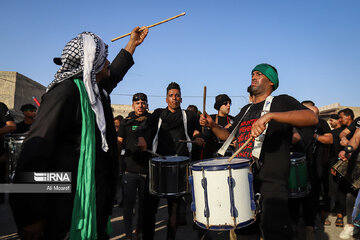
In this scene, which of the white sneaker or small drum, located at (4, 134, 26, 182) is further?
the white sneaker

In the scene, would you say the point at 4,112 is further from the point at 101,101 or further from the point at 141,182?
the point at 101,101

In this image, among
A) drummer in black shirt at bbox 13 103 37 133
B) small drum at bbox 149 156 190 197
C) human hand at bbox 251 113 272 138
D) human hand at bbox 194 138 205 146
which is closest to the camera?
human hand at bbox 251 113 272 138

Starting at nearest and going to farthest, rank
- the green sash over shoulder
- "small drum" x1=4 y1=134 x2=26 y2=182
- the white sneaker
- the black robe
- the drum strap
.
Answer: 1. the black robe
2. the green sash over shoulder
3. the drum strap
4. "small drum" x1=4 y1=134 x2=26 y2=182
5. the white sneaker

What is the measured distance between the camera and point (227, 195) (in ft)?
8.68

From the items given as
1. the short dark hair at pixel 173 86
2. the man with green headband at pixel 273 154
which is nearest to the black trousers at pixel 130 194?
the short dark hair at pixel 173 86

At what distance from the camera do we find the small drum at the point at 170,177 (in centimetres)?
423

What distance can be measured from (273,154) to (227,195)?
712 millimetres

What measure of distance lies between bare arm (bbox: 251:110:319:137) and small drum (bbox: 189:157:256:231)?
1.22 ft

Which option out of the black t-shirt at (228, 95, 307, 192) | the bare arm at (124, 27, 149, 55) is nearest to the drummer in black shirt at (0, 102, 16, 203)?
the bare arm at (124, 27, 149, 55)

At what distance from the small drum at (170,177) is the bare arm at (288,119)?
187 centimetres

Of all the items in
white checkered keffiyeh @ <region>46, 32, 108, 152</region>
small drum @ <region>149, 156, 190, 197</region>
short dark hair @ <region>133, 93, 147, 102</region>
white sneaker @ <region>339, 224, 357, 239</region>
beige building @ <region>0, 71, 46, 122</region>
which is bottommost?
white sneaker @ <region>339, 224, 357, 239</region>

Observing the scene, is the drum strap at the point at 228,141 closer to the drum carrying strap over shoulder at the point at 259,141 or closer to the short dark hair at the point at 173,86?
the drum carrying strap over shoulder at the point at 259,141

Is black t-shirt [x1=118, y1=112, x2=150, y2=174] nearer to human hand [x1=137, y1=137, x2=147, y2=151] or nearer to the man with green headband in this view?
human hand [x1=137, y1=137, x2=147, y2=151]

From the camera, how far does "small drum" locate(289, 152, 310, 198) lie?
3.87 m
